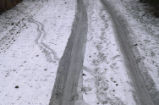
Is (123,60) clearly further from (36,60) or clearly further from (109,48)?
(36,60)

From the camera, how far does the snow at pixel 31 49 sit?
5.83 m

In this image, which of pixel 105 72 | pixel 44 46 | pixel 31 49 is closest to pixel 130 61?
pixel 105 72

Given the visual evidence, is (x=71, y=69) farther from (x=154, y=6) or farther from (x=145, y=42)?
(x=154, y=6)

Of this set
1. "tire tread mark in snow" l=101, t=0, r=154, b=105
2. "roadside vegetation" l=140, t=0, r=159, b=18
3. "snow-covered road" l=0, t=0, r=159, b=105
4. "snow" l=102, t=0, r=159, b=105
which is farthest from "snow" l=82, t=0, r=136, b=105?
"roadside vegetation" l=140, t=0, r=159, b=18

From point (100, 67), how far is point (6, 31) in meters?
5.98

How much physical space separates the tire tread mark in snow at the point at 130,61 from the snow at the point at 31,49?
252 centimetres

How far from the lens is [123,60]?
279 inches

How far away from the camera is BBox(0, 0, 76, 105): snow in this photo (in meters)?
5.83

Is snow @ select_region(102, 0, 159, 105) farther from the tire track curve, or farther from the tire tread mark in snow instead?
the tire track curve

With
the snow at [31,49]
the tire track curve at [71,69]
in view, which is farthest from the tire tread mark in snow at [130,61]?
the snow at [31,49]

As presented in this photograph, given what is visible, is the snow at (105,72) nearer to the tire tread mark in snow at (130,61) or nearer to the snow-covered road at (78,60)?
the snow-covered road at (78,60)

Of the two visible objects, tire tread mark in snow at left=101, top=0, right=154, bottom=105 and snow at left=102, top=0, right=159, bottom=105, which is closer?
tire tread mark in snow at left=101, top=0, right=154, bottom=105

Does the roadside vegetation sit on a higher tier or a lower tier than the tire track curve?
higher

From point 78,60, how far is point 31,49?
2268mm
